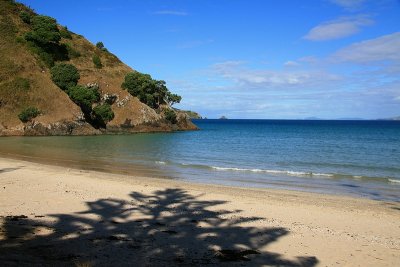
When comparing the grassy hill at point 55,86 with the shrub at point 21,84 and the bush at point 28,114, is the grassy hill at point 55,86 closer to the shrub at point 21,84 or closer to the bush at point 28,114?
the shrub at point 21,84

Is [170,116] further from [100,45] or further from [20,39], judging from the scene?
[20,39]

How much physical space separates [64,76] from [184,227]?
2623 inches

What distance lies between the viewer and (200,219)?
11.6 meters

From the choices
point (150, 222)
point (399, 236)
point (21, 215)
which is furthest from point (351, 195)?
point (21, 215)

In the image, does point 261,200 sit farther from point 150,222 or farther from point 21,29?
point 21,29

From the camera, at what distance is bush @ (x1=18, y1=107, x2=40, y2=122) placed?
193 feet

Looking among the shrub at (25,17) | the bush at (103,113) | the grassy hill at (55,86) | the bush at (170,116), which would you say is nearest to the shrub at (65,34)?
the grassy hill at (55,86)

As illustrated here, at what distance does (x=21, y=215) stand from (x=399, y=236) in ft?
34.6

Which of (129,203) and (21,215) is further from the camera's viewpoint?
(129,203)

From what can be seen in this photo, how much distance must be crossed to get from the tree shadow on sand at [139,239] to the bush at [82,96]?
58963 millimetres

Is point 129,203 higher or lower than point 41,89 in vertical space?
lower

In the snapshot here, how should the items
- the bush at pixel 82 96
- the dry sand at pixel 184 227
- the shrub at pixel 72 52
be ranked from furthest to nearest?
the shrub at pixel 72 52, the bush at pixel 82 96, the dry sand at pixel 184 227

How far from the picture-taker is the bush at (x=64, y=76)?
7069 cm

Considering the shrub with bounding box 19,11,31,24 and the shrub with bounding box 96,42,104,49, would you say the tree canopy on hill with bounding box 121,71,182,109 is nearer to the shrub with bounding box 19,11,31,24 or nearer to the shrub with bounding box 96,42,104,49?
the shrub with bounding box 96,42,104,49
